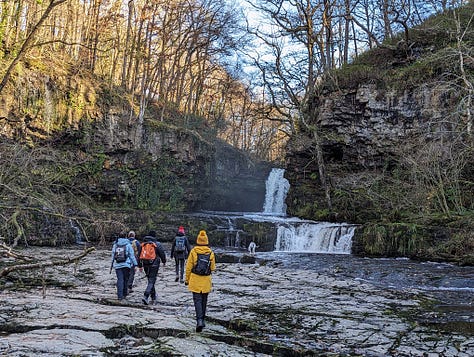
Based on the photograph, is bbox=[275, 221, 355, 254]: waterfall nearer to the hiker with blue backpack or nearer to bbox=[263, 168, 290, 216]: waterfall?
bbox=[263, 168, 290, 216]: waterfall

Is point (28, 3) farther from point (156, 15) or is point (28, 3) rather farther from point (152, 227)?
point (152, 227)

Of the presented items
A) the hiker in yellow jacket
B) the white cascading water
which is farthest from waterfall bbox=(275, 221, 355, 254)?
the hiker in yellow jacket

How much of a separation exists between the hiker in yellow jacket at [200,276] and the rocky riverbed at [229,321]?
0.39 meters

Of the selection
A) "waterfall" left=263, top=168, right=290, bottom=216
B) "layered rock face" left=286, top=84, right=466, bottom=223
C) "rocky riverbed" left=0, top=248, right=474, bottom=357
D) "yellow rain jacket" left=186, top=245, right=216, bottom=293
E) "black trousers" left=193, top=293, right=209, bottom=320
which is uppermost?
"layered rock face" left=286, top=84, right=466, bottom=223

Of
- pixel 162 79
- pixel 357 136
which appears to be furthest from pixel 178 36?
pixel 357 136

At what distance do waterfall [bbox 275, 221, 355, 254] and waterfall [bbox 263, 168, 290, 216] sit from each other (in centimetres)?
1034

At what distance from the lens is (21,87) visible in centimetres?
2012

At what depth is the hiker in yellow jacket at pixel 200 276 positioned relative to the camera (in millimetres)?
6879

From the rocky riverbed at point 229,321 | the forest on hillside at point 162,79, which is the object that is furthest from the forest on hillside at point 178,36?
the rocky riverbed at point 229,321

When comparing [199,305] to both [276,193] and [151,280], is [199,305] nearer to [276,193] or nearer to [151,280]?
[151,280]

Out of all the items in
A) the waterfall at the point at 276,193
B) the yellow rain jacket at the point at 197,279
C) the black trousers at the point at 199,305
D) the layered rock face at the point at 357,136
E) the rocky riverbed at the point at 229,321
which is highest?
the layered rock face at the point at 357,136

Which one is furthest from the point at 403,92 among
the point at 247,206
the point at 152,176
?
the point at 247,206

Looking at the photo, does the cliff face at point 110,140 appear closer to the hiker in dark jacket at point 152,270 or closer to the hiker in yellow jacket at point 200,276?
the hiker in dark jacket at point 152,270

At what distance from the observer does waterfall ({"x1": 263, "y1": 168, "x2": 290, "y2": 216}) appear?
107ft
